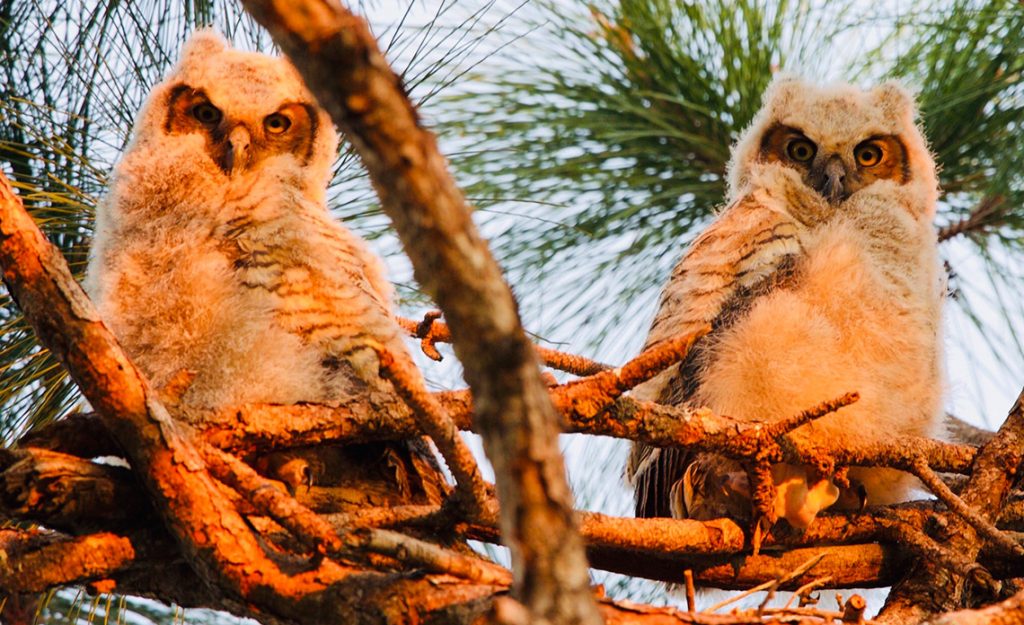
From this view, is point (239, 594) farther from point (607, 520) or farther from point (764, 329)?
point (764, 329)

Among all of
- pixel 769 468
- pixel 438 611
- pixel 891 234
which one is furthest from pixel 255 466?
pixel 891 234

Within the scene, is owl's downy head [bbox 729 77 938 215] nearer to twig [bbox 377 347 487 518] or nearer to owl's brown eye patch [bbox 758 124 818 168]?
owl's brown eye patch [bbox 758 124 818 168]

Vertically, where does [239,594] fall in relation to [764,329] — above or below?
below

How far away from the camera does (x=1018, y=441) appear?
2.52 meters

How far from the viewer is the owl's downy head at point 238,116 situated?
2791mm

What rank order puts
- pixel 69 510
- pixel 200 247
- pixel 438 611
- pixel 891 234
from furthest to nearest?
1. pixel 891 234
2. pixel 200 247
3. pixel 69 510
4. pixel 438 611

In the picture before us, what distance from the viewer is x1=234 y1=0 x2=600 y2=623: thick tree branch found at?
1057 mm

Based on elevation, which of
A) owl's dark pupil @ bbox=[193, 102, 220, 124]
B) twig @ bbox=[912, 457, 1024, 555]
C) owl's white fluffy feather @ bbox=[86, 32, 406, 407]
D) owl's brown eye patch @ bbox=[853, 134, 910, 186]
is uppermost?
owl's dark pupil @ bbox=[193, 102, 220, 124]

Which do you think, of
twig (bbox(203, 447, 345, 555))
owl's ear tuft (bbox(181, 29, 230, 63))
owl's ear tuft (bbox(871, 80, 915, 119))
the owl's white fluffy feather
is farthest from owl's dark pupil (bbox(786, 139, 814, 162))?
twig (bbox(203, 447, 345, 555))

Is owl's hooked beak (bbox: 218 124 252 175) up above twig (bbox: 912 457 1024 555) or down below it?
above

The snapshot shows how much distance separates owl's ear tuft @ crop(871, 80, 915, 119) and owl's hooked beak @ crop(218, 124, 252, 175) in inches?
63.6

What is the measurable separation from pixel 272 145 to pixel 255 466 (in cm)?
92

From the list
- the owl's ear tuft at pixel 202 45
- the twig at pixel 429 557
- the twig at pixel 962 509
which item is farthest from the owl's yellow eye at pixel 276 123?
the twig at pixel 962 509

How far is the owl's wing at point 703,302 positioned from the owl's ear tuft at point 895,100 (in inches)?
22.4
